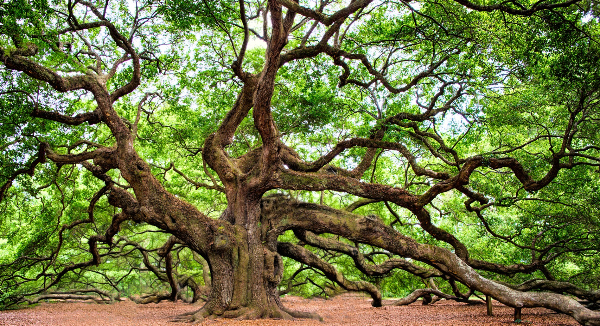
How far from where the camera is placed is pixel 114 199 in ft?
23.8

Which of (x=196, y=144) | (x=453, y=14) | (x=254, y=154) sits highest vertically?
(x=453, y=14)

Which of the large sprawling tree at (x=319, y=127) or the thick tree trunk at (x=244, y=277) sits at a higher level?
the large sprawling tree at (x=319, y=127)

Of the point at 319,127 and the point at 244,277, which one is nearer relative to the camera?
the point at 244,277

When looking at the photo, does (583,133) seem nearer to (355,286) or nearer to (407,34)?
(407,34)

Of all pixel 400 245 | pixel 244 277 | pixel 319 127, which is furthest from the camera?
pixel 319 127

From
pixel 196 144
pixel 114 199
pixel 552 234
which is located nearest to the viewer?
pixel 114 199

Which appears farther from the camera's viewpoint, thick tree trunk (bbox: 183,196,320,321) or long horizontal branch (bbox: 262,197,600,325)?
thick tree trunk (bbox: 183,196,320,321)

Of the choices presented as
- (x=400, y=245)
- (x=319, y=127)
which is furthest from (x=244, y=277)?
(x=319, y=127)

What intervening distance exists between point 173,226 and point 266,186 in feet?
6.17

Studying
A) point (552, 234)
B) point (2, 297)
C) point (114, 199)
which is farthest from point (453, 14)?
point (2, 297)

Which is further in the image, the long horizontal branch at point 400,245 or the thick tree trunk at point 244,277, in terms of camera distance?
the thick tree trunk at point 244,277

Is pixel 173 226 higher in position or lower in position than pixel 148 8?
lower

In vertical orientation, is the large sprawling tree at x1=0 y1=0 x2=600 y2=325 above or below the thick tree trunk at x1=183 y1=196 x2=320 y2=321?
above

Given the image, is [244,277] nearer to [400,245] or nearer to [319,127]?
[400,245]
